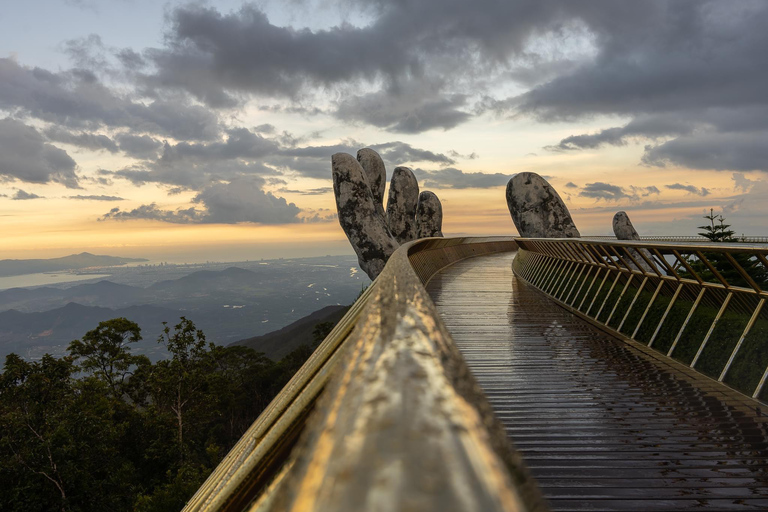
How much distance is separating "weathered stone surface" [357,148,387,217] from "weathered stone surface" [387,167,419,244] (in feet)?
8.37

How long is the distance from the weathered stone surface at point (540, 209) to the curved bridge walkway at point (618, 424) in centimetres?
2309

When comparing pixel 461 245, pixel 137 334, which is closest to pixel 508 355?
pixel 461 245

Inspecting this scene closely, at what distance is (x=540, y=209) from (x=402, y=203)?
42.1 ft

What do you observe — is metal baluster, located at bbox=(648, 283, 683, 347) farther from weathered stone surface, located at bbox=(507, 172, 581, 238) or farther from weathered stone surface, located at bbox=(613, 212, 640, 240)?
weathered stone surface, located at bbox=(613, 212, 640, 240)

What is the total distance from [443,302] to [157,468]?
28505 mm

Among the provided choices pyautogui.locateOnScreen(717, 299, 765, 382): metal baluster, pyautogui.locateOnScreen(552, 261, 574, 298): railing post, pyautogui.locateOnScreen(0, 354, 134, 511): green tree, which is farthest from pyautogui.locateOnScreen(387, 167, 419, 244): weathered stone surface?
pyautogui.locateOnScreen(717, 299, 765, 382): metal baluster

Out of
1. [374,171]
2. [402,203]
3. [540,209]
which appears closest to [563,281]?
[540,209]

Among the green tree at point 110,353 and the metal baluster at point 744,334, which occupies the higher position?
the metal baluster at point 744,334

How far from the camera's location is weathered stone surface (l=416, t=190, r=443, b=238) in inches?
1670

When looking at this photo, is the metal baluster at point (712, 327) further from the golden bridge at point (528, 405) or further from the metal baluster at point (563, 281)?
the metal baluster at point (563, 281)

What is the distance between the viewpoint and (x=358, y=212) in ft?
106

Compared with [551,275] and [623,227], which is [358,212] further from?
[551,275]

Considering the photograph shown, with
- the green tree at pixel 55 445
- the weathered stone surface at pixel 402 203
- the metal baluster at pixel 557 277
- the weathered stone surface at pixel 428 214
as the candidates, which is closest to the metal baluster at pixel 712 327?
the metal baluster at pixel 557 277

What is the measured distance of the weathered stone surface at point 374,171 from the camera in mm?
37469
